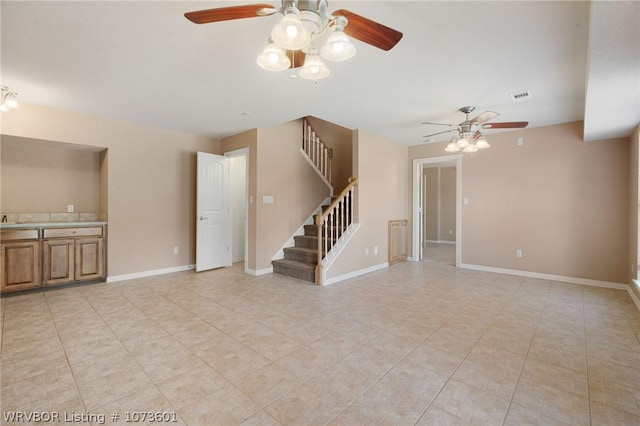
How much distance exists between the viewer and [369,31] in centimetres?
162

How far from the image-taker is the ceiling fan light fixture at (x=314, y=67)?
6.52 feet

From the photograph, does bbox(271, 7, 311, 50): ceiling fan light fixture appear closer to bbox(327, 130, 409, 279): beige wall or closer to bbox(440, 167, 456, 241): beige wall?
bbox(327, 130, 409, 279): beige wall

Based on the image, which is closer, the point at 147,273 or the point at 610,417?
the point at 610,417

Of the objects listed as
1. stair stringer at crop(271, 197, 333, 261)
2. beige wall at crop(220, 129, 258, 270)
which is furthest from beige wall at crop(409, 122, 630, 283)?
beige wall at crop(220, 129, 258, 270)

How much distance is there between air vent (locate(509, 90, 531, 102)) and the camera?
326cm

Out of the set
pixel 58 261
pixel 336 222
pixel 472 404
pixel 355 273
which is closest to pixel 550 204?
pixel 355 273

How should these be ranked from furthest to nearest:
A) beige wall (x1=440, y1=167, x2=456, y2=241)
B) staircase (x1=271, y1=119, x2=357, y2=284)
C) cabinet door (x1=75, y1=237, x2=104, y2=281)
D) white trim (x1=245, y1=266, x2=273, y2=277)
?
beige wall (x1=440, y1=167, x2=456, y2=241), white trim (x1=245, y1=266, x2=273, y2=277), staircase (x1=271, y1=119, x2=357, y2=284), cabinet door (x1=75, y1=237, x2=104, y2=281)

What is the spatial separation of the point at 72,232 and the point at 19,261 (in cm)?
62

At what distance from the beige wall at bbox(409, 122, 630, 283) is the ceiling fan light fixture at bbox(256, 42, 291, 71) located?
4776 millimetres

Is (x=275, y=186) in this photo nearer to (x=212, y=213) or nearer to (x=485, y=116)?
(x=212, y=213)

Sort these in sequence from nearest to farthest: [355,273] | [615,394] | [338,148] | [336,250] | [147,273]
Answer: [615,394] < [336,250] < [147,273] < [355,273] < [338,148]

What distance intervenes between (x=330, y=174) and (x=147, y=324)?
4449 millimetres

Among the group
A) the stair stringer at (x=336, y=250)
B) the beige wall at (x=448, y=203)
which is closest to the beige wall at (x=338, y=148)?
the stair stringer at (x=336, y=250)

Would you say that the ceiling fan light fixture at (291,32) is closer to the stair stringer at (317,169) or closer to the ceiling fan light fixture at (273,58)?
the ceiling fan light fixture at (273,58)
